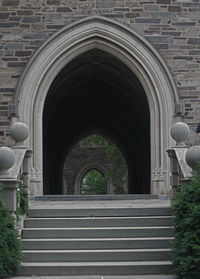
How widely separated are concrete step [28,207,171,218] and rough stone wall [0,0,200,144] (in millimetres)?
4536

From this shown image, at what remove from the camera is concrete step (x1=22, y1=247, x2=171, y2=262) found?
741 cm

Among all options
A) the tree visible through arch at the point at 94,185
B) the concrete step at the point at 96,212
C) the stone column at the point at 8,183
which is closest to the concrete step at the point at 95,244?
the stone column at the point at 8,183

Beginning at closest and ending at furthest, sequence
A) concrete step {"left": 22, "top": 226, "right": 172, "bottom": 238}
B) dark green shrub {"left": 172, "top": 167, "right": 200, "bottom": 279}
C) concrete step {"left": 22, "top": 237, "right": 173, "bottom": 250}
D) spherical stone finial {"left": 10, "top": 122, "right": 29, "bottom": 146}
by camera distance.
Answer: dark green shrub {"left": 172, "top": 167, "right": 200, "bottom": 279} < concrete step {"left": 22, "top": 237, "right": 173, "bottom": 250} < concrete step {"left": 22, "top": 226, "right": 172, "bottom": 238} < spherical stone finial {"left": 10, "top": 122, "right": 29, "bottom": 146}

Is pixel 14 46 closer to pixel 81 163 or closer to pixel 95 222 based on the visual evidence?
pixel 95 222

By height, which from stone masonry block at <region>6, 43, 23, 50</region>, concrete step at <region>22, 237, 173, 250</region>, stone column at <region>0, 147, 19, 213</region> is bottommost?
concrete step at <region>22, 237, 173, 250</region>

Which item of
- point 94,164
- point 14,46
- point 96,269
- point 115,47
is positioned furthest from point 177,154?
point 94,164

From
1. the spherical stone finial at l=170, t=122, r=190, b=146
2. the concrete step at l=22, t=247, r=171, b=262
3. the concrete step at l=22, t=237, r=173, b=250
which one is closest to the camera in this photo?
the concrete step at l=22, t=247, r=171, b=262

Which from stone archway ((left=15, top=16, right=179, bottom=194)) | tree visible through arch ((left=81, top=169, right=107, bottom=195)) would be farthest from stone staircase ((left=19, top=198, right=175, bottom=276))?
tree visible through arch ((left=81, top=169, right=107, bottom=195))

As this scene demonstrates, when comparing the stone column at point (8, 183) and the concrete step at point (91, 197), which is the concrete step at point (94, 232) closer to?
the stone column at point (8, 183)

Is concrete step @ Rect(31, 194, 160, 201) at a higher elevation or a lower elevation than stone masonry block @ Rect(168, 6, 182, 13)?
lower

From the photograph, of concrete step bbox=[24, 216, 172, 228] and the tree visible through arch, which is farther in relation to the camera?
the tree visible through arch

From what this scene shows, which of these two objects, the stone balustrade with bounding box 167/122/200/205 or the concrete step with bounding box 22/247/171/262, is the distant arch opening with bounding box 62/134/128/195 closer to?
the stone balustrade with bounding box 167/122/200/205

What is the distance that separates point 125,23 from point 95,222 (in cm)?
585

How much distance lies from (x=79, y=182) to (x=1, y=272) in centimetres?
2478
